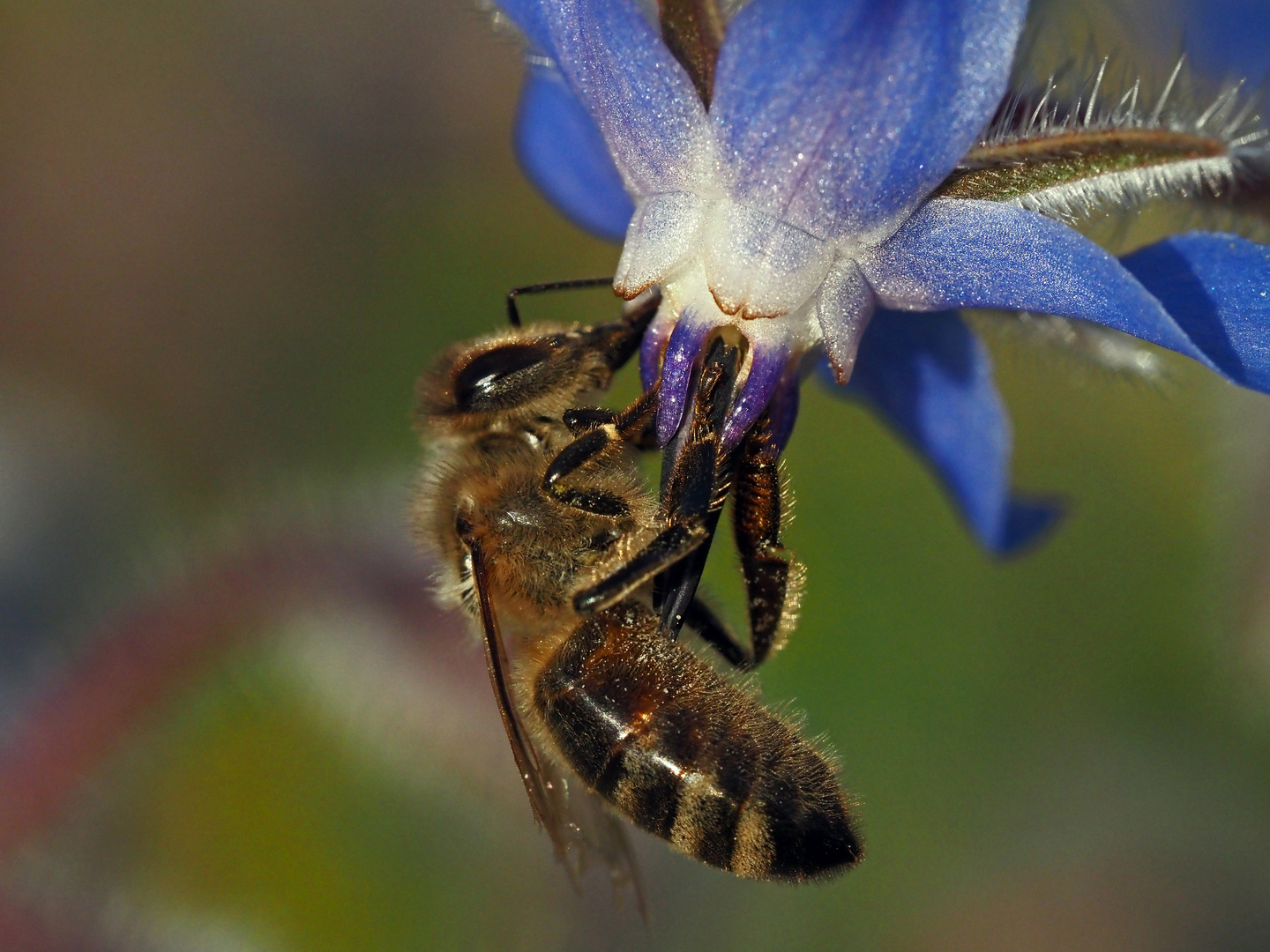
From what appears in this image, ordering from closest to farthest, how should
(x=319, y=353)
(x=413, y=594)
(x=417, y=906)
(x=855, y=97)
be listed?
1. (x=855, y=97)
2. (x=417, y=906)
3. (x=413, y=594)
4. (x=319, y=353)

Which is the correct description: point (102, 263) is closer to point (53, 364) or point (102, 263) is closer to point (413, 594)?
point (53, 364)

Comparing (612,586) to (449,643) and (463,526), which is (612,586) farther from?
(449,643)

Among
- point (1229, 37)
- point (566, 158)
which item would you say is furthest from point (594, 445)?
point (1229, 37)

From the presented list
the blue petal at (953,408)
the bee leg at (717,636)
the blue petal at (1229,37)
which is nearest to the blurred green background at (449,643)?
the blue petal at (1229,37)

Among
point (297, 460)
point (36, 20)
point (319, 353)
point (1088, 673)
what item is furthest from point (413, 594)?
point (36, 20)

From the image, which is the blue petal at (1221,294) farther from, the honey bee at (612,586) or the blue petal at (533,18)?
the blue petal at (533,18)
